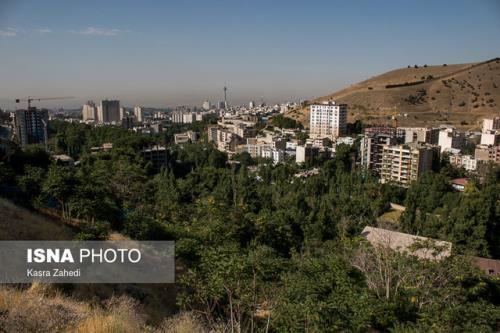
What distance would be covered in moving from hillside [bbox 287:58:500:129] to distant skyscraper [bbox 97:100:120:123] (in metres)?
39.2

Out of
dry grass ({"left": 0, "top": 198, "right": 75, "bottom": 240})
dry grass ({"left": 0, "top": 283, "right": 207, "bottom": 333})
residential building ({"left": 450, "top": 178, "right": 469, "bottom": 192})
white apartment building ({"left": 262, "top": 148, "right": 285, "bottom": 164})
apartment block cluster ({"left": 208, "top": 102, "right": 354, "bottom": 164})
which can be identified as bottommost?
residential building ({"left": 450, "top": 178, "right": 469, "bottom": 192})

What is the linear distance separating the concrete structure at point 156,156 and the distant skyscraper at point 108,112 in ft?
166

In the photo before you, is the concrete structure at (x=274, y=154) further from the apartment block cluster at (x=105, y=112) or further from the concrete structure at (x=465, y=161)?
the apartment block cluster at (x=105, y=112)

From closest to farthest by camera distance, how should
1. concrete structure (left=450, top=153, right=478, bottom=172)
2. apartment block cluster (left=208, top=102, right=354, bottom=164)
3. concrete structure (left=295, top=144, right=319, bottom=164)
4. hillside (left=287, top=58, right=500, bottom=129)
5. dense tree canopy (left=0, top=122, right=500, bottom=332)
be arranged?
dense tree canopy (left=0, top=122, right=500, bottom=332) → concrete structure (left=450, top=153, right=478, bottom=172) → concrete structure (left=295, top=144, right=319, bottom=164) → apartment block cluster (left=208, top=102, right=354, bottom=164) → hillside (left=287, top=58, right=500, bottom=129)

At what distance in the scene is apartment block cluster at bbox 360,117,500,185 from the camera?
21828 mm

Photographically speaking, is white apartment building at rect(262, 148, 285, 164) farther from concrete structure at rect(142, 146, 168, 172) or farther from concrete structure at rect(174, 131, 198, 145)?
concrete structure at rect(174, 131, 198, 145)

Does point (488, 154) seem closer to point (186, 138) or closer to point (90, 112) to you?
point (186, 138)

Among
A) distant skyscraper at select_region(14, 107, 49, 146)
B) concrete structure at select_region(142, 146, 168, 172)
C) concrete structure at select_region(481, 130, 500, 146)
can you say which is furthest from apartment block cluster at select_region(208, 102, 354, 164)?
distant skyscraper at select_region(14, 107, 49, 146)

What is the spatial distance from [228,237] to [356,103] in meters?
44.1

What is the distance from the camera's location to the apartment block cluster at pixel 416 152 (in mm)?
21828

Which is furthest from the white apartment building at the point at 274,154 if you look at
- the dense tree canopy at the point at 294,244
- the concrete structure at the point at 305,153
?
the dense tree canopy at the point at 294,244

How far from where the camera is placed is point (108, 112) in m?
73.1

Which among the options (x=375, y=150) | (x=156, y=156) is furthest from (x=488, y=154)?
(x=156, y=156)

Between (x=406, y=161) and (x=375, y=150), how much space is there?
9.09ft
